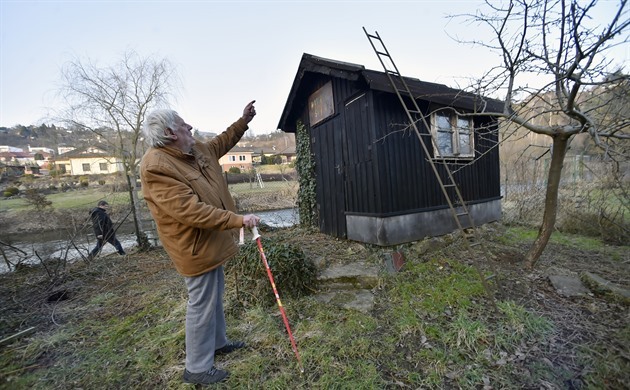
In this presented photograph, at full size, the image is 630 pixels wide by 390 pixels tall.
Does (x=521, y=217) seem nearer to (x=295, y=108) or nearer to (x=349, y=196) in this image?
(x=349, y=196)

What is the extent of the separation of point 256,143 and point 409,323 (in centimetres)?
6207

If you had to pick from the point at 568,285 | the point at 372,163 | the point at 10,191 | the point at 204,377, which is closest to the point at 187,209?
the point at 204,377

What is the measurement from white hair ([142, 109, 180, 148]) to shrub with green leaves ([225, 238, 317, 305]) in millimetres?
2042

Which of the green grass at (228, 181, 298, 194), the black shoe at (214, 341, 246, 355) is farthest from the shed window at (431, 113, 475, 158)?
the green grass at (228, 181, 298, 194)

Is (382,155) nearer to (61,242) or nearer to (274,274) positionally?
(274,274)

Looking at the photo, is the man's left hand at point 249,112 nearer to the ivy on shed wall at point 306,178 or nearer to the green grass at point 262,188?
the ivy on shed wall at point 306,178

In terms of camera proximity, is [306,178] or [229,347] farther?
[306,178]

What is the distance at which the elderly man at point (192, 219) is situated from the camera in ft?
6.14

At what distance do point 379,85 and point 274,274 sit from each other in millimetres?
3252

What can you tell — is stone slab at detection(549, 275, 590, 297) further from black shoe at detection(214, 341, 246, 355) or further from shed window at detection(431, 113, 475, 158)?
black shoe at detection(214, 341, 246, 355)

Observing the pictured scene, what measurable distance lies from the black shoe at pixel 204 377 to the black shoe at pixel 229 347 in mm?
345

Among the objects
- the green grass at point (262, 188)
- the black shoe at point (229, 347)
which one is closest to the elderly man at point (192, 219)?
the black shoe at point (229, 347)

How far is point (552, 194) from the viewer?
3.80m

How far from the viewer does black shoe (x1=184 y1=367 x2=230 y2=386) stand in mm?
2166
